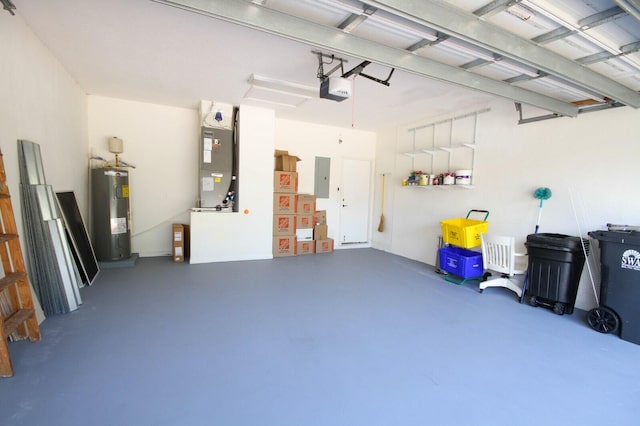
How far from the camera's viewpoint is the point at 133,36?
2.89 metres

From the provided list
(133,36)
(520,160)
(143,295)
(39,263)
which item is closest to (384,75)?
(520,160)

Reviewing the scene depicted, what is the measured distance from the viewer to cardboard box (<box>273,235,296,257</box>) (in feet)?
18.8

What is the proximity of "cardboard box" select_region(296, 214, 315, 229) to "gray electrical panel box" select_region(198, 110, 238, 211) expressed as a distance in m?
1.31

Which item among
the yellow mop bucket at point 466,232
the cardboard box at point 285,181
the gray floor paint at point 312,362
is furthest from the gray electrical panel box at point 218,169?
the yellow mop bucket at point 466,232

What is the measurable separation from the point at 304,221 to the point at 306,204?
354 mm

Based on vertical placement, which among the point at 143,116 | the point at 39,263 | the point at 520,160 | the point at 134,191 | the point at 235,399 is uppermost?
the point at 143,116

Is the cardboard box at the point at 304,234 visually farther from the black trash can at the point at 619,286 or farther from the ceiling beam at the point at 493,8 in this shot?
the ceiling beam at the point at 493,8

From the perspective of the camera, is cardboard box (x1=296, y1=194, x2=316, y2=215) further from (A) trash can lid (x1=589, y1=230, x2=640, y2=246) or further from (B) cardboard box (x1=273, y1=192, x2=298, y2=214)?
(A) trash can lid (x1=589, y1=230, x2=640, y2=246)

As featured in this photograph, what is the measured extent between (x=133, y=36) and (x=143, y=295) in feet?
9.16

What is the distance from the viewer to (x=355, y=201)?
699 cm

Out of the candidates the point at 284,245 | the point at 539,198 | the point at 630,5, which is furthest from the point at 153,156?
the point at 539,198

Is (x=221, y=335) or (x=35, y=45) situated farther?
(x=35, y=45)

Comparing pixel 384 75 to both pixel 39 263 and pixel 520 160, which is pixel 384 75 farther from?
pixel 39 263

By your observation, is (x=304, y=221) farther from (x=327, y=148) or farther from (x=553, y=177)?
(x=553, y=177)
